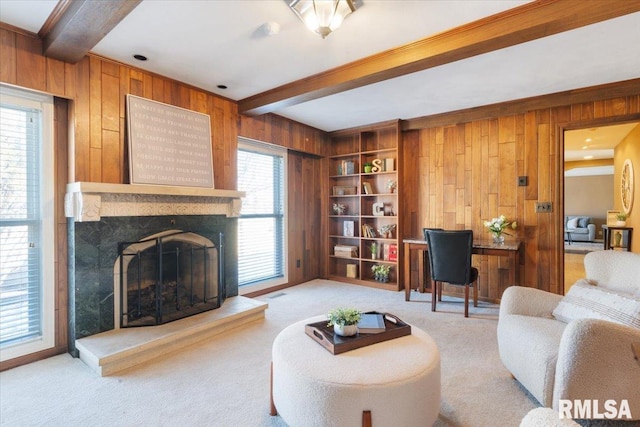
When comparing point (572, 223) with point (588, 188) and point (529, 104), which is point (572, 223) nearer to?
point (588, 188)

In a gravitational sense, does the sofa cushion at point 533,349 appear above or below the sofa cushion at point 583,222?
→ below

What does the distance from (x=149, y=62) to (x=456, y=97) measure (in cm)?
318

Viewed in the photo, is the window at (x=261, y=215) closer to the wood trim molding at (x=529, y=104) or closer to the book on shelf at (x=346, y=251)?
the book on shelf at (x=346, y=251)

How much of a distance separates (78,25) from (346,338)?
2503mm

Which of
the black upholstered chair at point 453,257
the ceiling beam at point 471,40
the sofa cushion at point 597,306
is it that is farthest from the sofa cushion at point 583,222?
the ceiling beam at point 471,40

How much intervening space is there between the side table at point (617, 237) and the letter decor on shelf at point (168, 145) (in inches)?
275

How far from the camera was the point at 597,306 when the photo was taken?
187 cm

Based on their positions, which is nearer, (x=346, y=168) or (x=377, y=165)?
(x=377, y=165)

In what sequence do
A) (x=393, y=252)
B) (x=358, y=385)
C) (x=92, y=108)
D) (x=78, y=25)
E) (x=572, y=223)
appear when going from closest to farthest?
1. (x=358, y=385)
2. (x=78, y=25)
3. (x=92, y=108)
4. (x=393, y=252)
5. (x=572, y=223)

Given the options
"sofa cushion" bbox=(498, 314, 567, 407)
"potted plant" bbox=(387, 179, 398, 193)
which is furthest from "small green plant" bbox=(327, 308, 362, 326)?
"potted plant" bbox=(387, 179, 398, 193)

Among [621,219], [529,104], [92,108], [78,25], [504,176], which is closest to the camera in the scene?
[78,25]

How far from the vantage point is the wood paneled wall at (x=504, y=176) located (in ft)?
11.9

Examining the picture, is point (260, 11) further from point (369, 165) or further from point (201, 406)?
point (369, 165)

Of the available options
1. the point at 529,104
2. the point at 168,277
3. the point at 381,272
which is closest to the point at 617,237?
the point at 529,104
